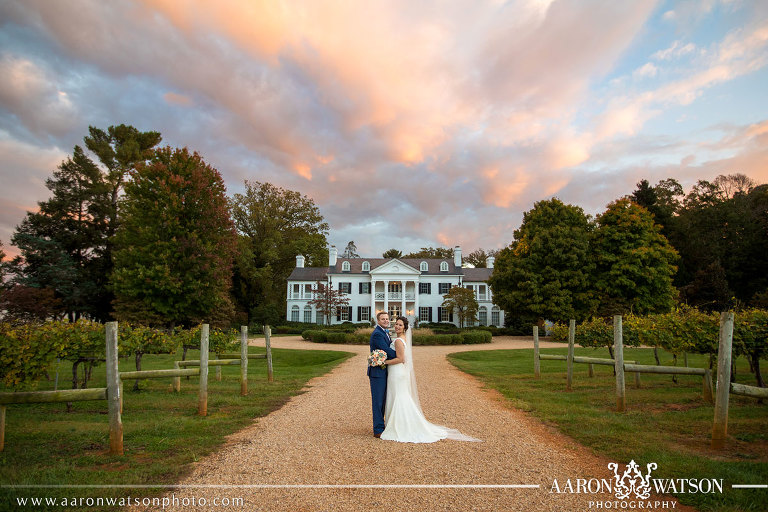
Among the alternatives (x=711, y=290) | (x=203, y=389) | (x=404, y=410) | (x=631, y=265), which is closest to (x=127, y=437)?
(x=203, y=389)

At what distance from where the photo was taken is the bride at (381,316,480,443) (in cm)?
623

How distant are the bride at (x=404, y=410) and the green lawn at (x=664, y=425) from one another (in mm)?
2162

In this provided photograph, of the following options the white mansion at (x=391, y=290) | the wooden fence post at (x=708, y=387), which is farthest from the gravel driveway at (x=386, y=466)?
the white mansion at (x=391, y=290)

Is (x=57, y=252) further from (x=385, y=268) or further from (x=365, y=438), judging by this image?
(x=365, y=438)

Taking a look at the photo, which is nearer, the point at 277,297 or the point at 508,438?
the point at 508,438

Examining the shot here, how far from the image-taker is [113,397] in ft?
18.1

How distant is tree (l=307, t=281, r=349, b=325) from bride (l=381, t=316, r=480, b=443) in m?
36.6

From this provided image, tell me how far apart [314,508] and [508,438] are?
140 inches

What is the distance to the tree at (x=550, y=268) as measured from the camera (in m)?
31.1

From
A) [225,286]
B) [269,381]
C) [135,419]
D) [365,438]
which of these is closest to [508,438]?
[365,438]

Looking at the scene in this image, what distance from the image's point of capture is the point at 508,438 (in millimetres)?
6375

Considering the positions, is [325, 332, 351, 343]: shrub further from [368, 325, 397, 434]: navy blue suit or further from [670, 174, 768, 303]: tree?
[670, 174, 768, 303]: tree

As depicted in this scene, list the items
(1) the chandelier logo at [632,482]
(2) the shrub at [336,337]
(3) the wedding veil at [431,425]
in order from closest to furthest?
1. (1) the chandelier logo at [632,482]
2. (3) the wedding veil at [431,425]
3. (2) the shrub at [336,337]

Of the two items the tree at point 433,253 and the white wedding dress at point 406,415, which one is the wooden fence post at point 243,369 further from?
the tree at point 433,253
